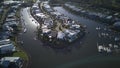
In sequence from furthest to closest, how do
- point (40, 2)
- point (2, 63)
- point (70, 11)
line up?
1. point (40, 2)
2. point (70, 11)
3. point (2, 63)

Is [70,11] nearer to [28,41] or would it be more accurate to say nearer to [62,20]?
[62,20]

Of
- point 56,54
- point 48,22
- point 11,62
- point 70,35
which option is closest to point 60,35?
point 70,35

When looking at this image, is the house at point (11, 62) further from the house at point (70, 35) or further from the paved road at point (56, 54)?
the house at point (70, 35)

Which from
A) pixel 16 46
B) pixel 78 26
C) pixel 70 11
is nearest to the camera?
pixel 16 46

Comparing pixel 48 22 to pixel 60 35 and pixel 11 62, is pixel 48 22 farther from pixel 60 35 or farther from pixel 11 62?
pixel 11 62

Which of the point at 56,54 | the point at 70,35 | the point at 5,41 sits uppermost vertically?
the point at 5,41

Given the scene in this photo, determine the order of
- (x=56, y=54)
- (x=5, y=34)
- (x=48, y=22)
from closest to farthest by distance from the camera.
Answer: (x=56, y=54) < (x=5, y=34) < (x=48, y=22)

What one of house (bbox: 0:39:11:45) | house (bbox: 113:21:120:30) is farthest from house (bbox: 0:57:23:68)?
house (bbox: 113:21:120:30)

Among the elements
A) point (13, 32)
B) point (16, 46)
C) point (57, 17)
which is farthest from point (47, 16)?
point (16, 46)

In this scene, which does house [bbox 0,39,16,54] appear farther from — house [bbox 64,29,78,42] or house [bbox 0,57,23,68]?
house [bbox 64,29,78,42]
